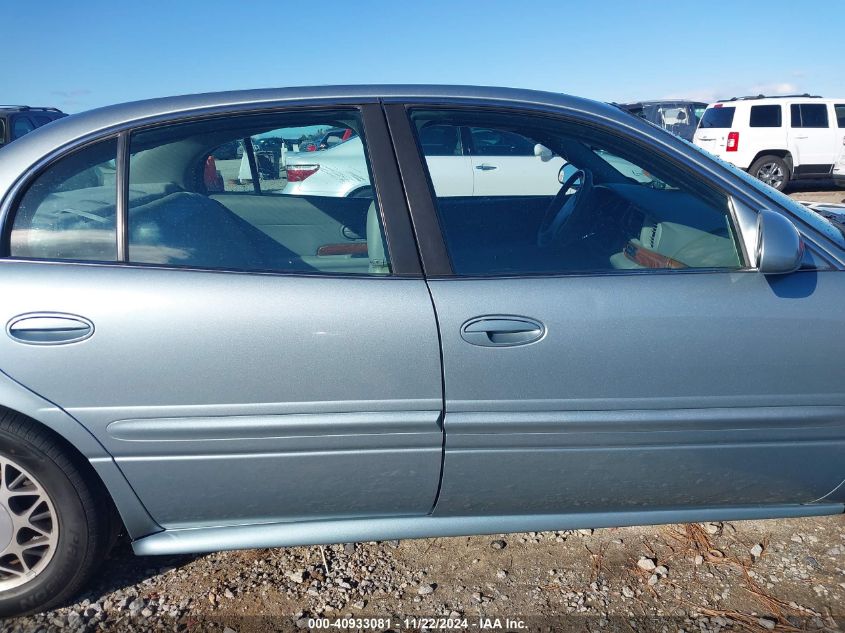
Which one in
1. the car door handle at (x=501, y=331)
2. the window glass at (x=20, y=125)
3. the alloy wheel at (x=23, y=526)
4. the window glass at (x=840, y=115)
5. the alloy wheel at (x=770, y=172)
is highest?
the window glass at (x=20, y=125)

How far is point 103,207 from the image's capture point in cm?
210

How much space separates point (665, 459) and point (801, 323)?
566mm

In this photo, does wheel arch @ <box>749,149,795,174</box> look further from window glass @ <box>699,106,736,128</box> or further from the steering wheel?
the steering wheel

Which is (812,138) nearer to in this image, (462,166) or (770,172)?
(770,172)

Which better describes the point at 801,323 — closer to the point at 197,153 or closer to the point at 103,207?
the point at 197,153

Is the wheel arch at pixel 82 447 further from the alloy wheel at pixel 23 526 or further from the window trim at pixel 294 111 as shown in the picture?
the window trim at pixel 294 111

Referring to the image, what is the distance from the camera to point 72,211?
210 cm

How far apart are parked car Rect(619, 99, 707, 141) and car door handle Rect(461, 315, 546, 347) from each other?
58.7ft

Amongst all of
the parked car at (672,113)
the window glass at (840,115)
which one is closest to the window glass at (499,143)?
the window glass at (840,115)

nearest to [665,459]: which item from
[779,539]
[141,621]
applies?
[779,539]

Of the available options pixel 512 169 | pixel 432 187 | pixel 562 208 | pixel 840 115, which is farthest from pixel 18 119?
pixel 840 115

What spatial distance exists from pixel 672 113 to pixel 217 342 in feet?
62.3

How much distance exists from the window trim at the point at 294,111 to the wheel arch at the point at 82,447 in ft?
1.29

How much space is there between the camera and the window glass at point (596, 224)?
2.17 meters
